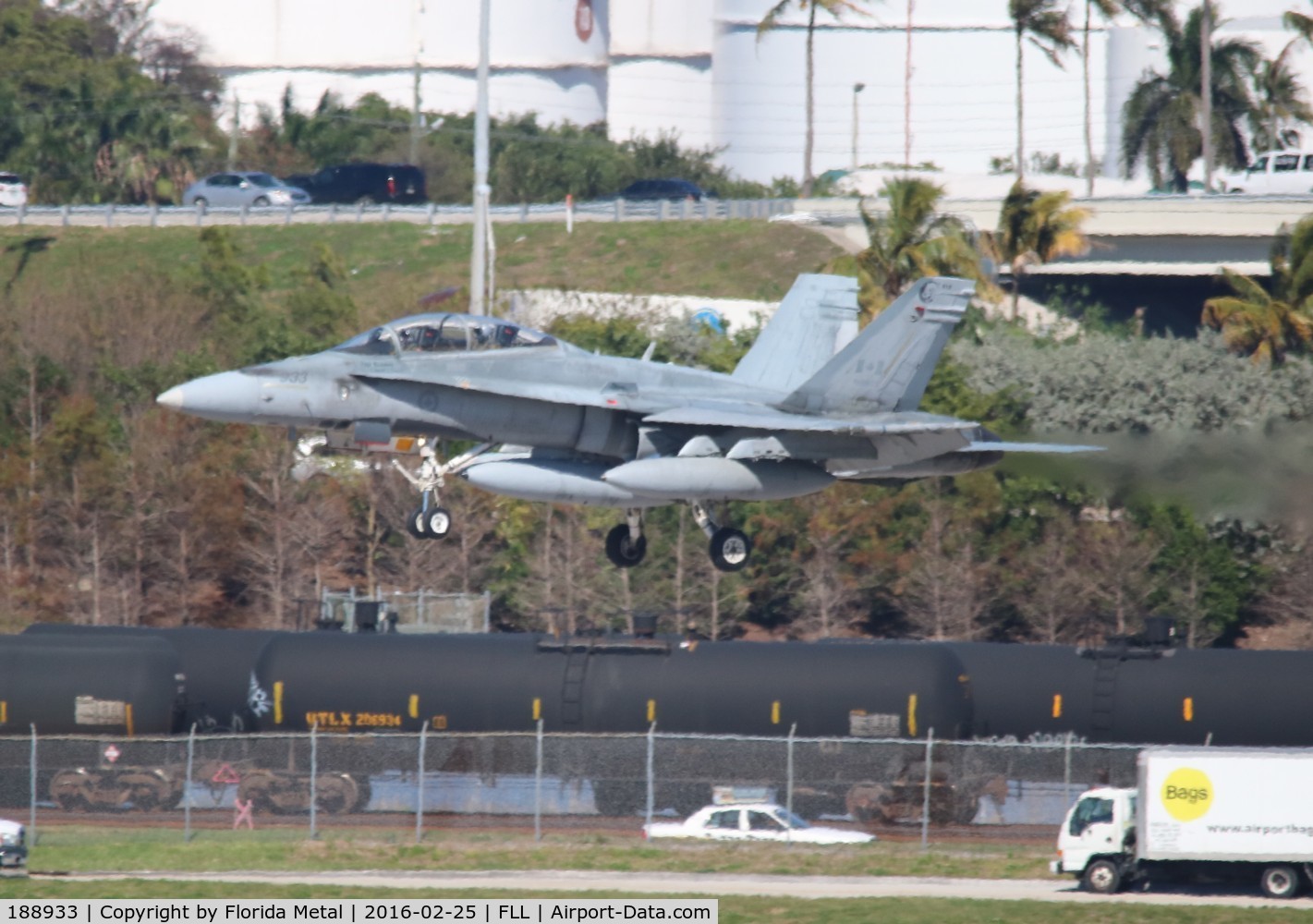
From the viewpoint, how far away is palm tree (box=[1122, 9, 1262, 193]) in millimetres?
86562

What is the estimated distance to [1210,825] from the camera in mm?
23953

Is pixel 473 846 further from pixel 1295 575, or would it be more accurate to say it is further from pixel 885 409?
pixel 1295 575

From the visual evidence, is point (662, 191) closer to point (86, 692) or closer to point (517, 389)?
point (86, 692)

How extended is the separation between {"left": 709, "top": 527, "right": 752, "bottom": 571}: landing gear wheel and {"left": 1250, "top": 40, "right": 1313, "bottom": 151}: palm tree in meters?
69.3

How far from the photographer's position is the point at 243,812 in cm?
2780

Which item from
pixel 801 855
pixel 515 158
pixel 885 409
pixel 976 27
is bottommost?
pixel 801 855

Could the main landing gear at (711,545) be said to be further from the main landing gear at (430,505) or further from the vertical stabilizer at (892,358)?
→ the main landing gear at (430,505)

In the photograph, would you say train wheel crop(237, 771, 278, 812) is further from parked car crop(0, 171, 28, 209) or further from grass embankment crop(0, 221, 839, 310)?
parked car crop(0, 171, 28, 209)

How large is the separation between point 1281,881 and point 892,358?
9244 millimetres

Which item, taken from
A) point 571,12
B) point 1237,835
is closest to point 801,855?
point 1237,835

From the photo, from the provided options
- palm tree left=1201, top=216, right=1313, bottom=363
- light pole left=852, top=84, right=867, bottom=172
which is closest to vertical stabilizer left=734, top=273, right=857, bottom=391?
palm tree left=1201, top=216, right=1313, bottom=363

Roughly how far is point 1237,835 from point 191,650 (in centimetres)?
1814

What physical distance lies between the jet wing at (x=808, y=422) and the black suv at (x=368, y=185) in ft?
192
